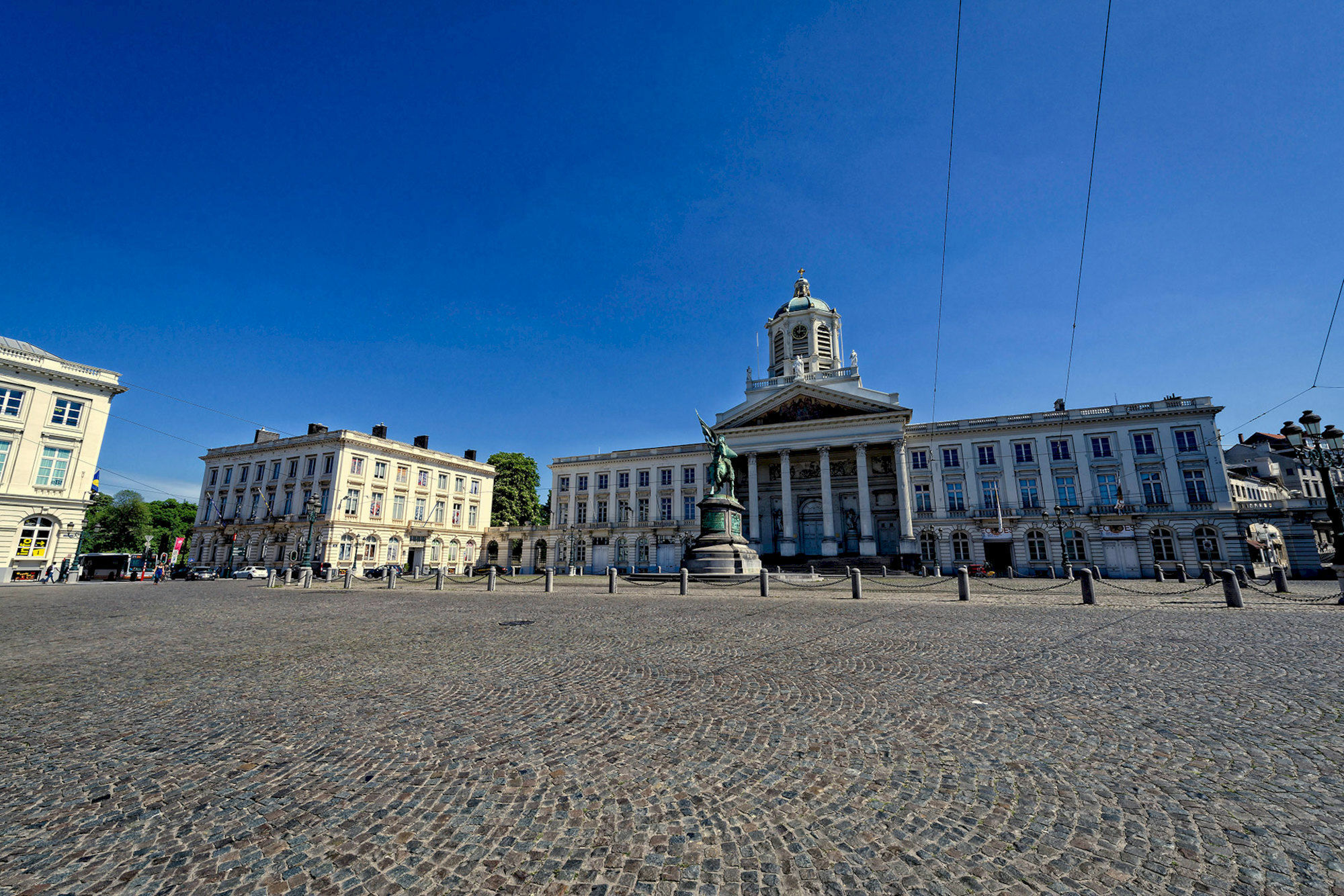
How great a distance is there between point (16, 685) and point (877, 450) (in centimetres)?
4636

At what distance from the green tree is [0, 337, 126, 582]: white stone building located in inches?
1302

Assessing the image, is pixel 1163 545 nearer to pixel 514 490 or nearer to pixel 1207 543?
pixel 1207 543

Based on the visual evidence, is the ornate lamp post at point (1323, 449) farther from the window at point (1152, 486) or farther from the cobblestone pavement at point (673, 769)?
the window at point (1152, 486)

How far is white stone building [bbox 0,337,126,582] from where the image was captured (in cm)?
2925

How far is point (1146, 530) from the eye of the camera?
3819 centimetres

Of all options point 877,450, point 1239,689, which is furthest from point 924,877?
point 877,450

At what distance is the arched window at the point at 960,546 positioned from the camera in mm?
41969

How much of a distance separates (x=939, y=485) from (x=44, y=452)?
58543 mm

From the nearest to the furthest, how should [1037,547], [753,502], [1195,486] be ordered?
[1195,486] < [1037,547] < [753,502]

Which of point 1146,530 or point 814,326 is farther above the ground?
point 814,326

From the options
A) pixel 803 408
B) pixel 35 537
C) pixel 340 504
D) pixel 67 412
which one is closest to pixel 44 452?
pixel 67 412

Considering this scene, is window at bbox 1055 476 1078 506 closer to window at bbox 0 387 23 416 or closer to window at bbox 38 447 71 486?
window at bbox 38 447 71 486

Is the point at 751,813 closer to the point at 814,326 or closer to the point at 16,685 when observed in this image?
the point at 16,685

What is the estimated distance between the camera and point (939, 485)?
4350 centimetres
